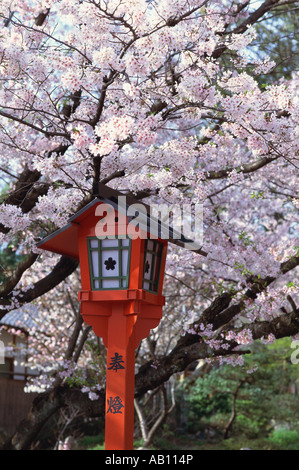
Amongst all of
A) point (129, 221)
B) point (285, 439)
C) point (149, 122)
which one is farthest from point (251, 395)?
point (129, 221)

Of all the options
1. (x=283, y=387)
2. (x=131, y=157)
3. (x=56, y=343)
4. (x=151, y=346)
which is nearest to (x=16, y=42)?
(x=131, y=157)

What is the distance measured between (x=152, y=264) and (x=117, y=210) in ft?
1.98

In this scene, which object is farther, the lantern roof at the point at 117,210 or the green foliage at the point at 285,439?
the green foliage at the point at 285,439

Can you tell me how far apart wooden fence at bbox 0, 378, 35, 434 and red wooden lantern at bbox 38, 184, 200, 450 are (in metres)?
9.44

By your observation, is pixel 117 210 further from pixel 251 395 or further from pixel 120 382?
pixel 251 395

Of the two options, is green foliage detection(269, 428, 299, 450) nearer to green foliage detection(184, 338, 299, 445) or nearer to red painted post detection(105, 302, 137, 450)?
green foliage detection(184, 338, 299, 445)

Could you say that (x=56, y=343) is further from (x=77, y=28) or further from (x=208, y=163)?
(x=77, y=28)

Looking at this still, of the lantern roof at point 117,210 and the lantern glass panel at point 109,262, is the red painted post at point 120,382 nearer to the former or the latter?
the lantern glass panel at point 109,262

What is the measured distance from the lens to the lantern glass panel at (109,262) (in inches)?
156

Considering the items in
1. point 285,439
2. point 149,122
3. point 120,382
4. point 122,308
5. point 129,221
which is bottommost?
point 120,382

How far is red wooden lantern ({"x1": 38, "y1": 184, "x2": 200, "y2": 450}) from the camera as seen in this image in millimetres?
3844

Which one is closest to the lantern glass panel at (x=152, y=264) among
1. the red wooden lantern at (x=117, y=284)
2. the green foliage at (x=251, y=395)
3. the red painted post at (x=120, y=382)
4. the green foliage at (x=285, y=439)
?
the red wooden lantern at (x=117, y=284)

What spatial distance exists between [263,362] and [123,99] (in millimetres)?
9716

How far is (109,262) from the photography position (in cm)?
403
